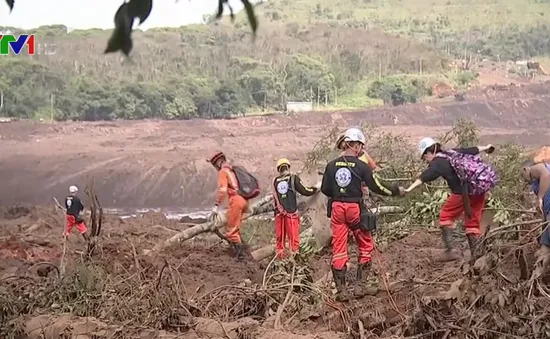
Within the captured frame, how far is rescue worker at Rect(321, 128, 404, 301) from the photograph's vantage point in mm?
7391

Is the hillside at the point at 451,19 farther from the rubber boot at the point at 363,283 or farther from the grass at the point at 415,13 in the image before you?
the rubber boot at the point at 363,283

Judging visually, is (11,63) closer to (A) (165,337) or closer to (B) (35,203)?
(B) (35,203)

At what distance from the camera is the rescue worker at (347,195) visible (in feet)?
24.2

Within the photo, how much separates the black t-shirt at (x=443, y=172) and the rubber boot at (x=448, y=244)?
0.54 meters

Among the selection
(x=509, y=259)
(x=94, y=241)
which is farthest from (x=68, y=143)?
(x=509, y=259)

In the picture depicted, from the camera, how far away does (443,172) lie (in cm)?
757

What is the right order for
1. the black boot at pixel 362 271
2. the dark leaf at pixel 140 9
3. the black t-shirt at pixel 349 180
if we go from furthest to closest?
1. the black boot at pixel 362 271
2. the black t-shirt at pixel 349 180
3. the dark leaf at pixel 140 9

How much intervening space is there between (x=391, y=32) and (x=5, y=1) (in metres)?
28.5

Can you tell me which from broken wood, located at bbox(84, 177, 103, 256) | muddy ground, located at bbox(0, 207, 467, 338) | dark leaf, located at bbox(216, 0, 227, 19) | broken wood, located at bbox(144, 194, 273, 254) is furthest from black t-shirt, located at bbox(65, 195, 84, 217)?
dark leaf, located at bbox(216, 0, 227, 19)

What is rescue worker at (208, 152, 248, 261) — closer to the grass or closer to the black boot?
the black boot

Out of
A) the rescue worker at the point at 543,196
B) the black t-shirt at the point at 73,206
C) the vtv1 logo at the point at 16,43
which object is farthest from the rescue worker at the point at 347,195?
the vtv1 logo at the point at 16,43

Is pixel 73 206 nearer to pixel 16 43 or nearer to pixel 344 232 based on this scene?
pixel 344 232

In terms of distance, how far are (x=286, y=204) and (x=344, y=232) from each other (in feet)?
8.92

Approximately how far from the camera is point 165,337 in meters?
6.70
